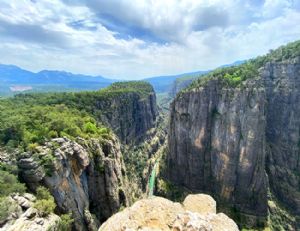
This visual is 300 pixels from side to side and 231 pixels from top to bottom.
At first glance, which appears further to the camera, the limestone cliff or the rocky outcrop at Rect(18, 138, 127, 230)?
the limestone cliff

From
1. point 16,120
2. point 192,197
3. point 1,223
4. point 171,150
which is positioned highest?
point 16,120

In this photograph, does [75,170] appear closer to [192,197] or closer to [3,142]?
[3,142]

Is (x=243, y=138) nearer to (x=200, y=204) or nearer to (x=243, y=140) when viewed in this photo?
(x=243, y=140)

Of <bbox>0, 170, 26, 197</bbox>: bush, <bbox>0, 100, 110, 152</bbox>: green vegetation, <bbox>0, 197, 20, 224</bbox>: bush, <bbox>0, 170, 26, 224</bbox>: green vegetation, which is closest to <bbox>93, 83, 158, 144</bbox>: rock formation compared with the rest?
<bbox>0, 100, 110, 152</bbox>: green vegetation

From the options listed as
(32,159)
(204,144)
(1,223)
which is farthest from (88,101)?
(1,223)

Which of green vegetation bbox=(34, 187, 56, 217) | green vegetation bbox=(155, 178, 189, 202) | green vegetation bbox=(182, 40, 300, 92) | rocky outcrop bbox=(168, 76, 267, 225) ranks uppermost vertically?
green vegetation bbox=(182, 40, 300, 92)

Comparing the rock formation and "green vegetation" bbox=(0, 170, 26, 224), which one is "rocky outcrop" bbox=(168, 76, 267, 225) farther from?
"green vegetation" bbox=(0, 170, 26, 224)
